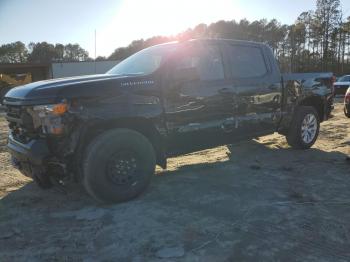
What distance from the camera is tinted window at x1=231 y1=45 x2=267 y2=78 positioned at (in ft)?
20.1

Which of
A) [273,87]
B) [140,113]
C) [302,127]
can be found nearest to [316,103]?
[302,127]

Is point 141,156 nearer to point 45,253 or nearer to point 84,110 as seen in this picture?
point 84,110

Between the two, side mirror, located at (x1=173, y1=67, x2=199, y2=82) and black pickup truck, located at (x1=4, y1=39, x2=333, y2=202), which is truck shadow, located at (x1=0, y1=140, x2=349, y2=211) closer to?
black pickup truck, located at (x1=4, y1=39, x2=333, y2=202)

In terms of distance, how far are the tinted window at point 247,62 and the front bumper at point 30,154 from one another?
9.88 ft

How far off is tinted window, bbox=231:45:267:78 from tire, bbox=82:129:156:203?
206cm

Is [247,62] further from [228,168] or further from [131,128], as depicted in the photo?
[131,128]

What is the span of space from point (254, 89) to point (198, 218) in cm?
279

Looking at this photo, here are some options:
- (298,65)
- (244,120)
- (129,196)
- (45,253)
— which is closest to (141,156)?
(129,196)

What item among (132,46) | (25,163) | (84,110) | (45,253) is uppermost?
(132,46)

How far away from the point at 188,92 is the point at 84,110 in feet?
4.94

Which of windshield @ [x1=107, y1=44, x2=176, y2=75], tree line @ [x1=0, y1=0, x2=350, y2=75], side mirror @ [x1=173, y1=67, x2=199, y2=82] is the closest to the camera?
side mirror @ [x1=173, y1=67, x2=199, y2=82]

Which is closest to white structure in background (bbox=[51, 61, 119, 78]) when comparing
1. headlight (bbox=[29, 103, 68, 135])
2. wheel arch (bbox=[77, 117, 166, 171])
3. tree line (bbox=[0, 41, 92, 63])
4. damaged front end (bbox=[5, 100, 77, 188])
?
wheel arch (bbox=[77, 117, 166, 171])

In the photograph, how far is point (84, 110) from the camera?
14.3 ft

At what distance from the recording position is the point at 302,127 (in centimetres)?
745
